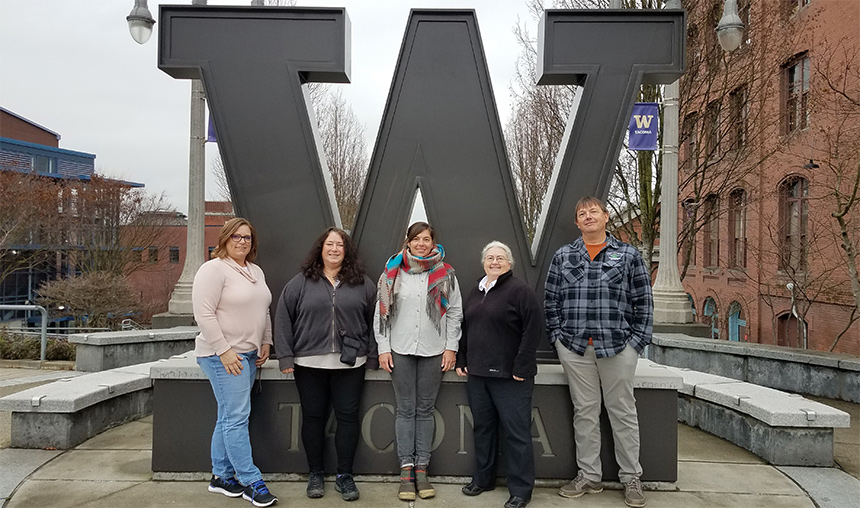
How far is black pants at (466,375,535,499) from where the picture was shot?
148 inches

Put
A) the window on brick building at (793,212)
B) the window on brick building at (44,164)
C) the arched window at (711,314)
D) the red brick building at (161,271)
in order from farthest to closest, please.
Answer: the window on brick building at (44,164) < the red brick building at (161,271) < the arched window at (711,314) < the window on brick building at (793,212)

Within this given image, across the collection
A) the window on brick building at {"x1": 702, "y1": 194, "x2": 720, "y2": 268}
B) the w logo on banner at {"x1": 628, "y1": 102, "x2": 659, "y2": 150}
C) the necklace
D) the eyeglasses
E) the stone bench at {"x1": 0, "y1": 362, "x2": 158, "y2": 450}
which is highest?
the w logo on banner at {"x1": 628, "y1": 102, "x2": 659, "y2": 150}

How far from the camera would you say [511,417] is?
377 centimetres

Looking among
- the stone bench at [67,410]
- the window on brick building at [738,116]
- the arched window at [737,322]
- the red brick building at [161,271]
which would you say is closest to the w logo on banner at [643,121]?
the window on brick building at [738,116]

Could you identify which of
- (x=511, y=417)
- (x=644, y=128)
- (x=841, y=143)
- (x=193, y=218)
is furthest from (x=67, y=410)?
(x=841, y=143)

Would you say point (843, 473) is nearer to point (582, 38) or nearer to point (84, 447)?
point (582, 38)

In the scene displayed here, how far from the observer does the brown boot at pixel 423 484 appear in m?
3.91

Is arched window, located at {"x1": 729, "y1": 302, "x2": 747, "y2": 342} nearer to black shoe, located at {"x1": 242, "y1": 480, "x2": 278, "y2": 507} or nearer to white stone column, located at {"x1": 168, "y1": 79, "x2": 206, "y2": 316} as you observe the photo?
white stone column, located at {"x1": 168, "y1": 79, "x2": 206, "y2": 316}

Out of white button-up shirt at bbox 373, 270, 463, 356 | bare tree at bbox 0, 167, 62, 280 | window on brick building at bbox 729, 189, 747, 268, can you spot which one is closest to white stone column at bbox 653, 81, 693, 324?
white button-up shirt at bbox 373, 270, 463, 356

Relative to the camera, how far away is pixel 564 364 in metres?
3.98

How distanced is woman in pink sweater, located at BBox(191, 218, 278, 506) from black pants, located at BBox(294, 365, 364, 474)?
Answer: 0.37 meters

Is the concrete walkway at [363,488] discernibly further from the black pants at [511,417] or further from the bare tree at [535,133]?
the bare tree at [535,133]

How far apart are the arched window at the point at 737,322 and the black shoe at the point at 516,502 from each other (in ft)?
55.2

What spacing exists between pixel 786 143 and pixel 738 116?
1193 millimetres
